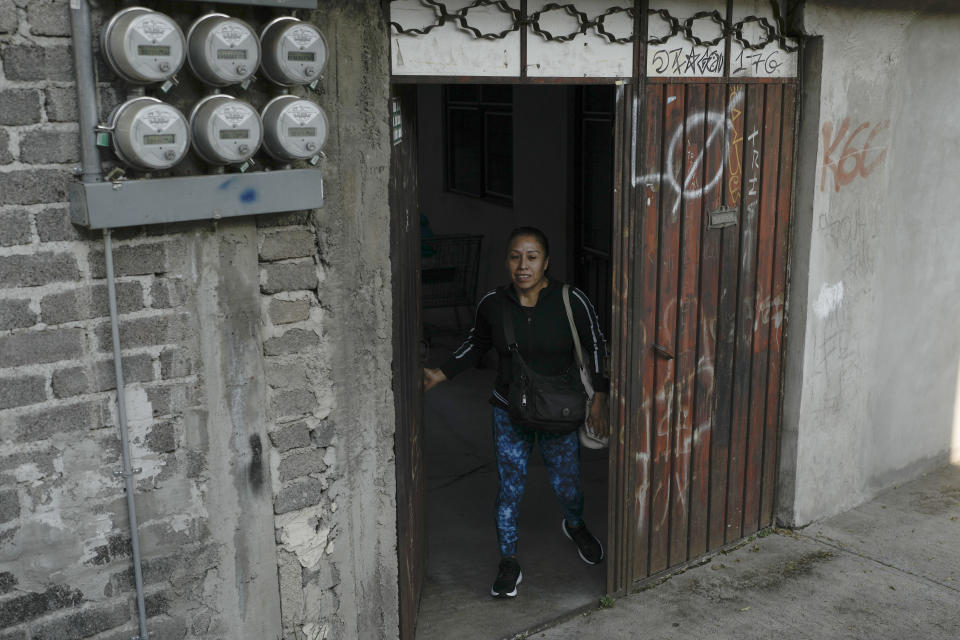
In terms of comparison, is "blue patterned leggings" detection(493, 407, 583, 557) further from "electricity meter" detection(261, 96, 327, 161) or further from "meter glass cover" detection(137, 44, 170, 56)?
"meter glass cover" detection(137, 44, 170, 56)

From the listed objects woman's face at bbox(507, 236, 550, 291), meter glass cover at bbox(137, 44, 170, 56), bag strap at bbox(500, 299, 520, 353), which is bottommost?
bag strap at bbox(500, 299, 520, 353)

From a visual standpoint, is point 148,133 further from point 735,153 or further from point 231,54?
point 735,153

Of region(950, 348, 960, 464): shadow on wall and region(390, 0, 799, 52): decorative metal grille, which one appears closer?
region(390, 0, 799, 52): decorative metal grille

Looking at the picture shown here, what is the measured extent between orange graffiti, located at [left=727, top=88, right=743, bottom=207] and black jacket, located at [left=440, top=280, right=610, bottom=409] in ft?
3.06

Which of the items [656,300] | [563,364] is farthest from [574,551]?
[656,300]

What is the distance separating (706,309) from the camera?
16.5 ft

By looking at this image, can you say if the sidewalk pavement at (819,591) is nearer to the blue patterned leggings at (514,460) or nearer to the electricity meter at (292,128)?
the blue patterned leggings at (514,460)

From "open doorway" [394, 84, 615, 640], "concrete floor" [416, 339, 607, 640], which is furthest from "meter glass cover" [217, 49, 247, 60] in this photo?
"concrete floor" [416, 339, 607, 640]

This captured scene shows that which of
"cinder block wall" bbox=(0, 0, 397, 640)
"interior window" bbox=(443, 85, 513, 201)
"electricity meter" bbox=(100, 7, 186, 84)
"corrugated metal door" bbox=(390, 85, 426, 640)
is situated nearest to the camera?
"electricity meter" bbox=(100, 7, 186, 84)

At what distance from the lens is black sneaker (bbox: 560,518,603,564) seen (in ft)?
17.1

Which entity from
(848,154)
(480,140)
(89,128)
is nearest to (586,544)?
(848,154)

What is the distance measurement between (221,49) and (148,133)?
356 mm

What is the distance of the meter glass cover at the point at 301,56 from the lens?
325cm

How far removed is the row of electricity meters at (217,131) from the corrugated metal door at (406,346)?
0.51m
